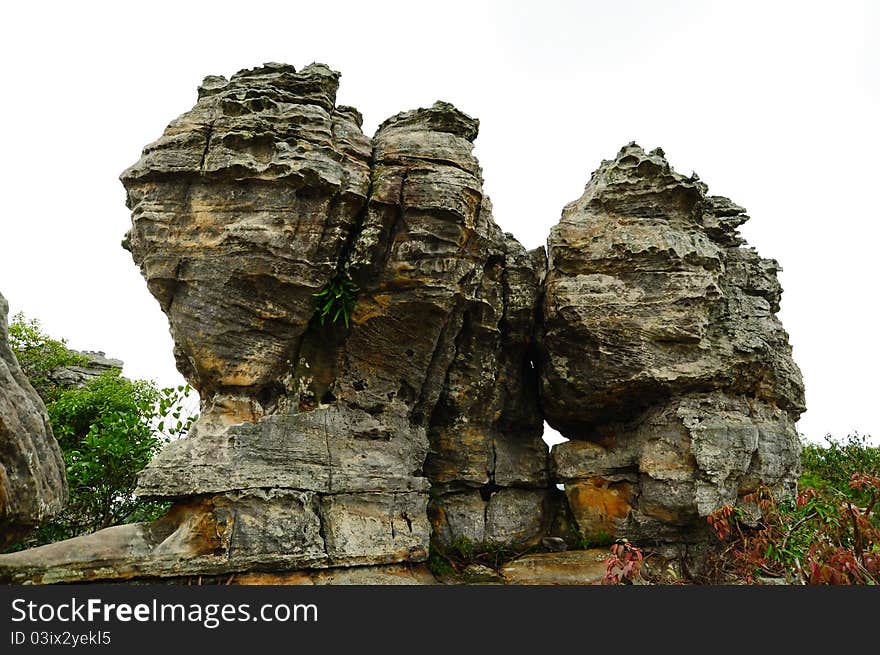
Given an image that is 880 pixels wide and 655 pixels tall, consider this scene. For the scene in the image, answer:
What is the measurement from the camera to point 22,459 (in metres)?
5.30

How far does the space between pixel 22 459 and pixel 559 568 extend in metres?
9.49

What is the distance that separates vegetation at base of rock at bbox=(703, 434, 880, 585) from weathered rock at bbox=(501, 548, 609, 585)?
192 cm

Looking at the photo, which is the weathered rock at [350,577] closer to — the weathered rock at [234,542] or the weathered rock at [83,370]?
the weathered rock at [234,542]

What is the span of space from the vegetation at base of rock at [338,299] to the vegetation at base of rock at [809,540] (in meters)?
6.28

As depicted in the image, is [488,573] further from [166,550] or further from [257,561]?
[166,550]

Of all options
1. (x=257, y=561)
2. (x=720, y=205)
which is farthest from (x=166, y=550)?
(x=720, y=205)

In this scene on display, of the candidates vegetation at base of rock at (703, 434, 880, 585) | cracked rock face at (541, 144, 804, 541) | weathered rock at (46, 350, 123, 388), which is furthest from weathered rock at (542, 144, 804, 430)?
weathered rock at (46, 350, 123, 388)

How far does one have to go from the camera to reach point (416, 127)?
12086 mm

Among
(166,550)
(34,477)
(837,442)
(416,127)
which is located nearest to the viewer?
(34,477)

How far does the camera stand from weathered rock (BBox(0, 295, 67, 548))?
5.21 meters

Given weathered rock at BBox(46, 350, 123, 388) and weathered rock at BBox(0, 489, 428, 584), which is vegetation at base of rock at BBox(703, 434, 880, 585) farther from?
weathered rock at BBox(46, 350, 123, 388)

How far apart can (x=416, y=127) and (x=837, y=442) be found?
21.3 m

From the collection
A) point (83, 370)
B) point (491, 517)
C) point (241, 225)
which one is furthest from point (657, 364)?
point (83, 370)

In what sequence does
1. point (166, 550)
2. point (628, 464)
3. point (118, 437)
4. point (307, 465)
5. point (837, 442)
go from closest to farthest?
1. point (166, 550)
2. point (307, 465)
3. point (628, 464)
4. point (118, 437)
5. point (837, 442)
